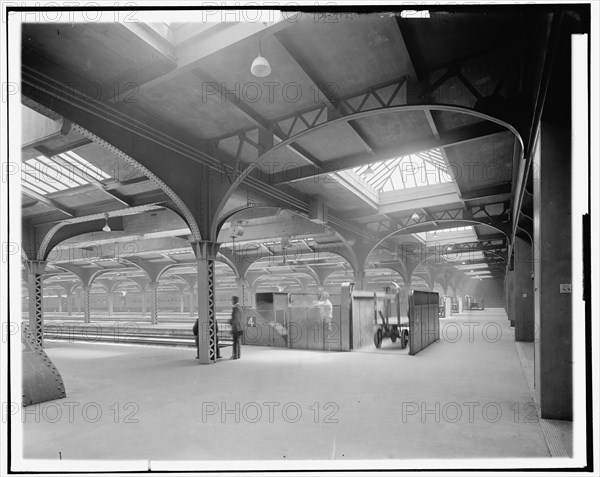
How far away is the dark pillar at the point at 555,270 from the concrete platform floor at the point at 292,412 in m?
0.72

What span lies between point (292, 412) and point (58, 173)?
11451mm

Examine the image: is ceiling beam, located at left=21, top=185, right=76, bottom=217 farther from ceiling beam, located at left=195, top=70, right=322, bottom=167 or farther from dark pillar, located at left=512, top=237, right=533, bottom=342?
dark pillar, located at left=512, top=237, right=533, bottom=342

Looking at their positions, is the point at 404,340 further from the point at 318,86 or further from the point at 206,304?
the point at 318,86

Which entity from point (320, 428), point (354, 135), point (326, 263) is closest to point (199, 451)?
point (320, 428)

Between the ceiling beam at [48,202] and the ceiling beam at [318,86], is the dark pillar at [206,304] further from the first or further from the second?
the ceiling beam at [48,202]

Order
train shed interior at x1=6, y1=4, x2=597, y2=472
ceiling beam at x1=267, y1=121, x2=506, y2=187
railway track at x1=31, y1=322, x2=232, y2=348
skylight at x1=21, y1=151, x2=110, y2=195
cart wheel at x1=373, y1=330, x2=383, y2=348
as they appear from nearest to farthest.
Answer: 1. train shed interior at x1=6, y1=4, x2=597, y2=472
2. ceiling beam at x1=267, y1=121, x2=506, y2=187
3. skylight at x1=21, y1=151, x2=110, y2=195
4. cart wheel at x1=373, y1=330, x2=383, y2=348
5. railway track at x1=31, y1=322, x2=232, y2=348

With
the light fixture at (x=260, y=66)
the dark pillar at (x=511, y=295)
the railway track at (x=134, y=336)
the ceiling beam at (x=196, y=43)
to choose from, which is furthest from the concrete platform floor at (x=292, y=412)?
the dark pillar at (x=511, y=295)

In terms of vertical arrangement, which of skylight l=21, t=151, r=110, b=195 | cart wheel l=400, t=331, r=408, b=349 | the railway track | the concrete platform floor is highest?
skylight l=21, t=151, r=110, b=195

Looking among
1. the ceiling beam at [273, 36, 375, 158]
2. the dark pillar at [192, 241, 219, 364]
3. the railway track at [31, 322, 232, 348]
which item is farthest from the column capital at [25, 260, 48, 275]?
the ceiling beam at [273, 36, 375, 158]

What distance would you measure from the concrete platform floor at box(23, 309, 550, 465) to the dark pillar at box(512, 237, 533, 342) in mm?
4575

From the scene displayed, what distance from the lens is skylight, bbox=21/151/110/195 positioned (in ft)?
38.2

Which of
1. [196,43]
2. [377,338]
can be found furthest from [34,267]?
[377,338]

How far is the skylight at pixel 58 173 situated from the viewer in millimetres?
11633

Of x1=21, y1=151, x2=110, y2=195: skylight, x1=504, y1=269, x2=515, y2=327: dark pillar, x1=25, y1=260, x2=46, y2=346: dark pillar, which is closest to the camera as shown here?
x1=21, y1=151, x2=110, y2=195: skylight
